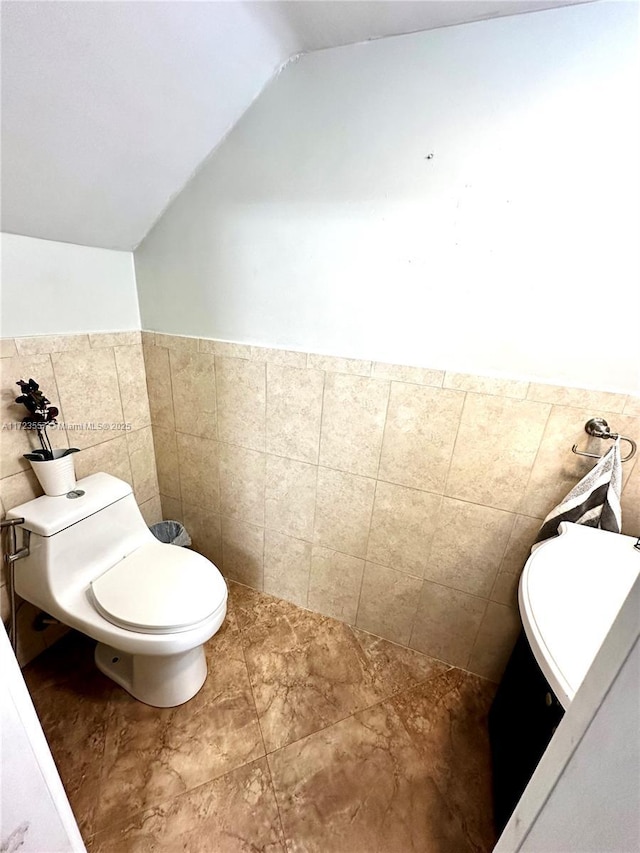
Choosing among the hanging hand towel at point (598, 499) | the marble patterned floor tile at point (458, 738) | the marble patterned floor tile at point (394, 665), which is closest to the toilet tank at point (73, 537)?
the marble patterned floor tile at point (394, 665)

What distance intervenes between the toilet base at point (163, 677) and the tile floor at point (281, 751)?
38 millimetres

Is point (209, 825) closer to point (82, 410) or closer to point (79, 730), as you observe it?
point (79, 730)

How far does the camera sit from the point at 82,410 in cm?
132

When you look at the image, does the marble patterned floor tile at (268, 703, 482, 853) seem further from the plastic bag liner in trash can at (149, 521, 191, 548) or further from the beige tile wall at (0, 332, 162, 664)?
the beige tile wall at (0, 332, 162, 664)

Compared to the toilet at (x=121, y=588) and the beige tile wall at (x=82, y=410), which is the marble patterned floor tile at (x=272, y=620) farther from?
the beige tile wall at (x=82, y=410)

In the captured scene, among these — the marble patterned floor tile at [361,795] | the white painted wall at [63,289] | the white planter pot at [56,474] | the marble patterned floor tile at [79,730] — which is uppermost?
the white painted wall at [63,289]

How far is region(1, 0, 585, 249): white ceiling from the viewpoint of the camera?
28.2 inches

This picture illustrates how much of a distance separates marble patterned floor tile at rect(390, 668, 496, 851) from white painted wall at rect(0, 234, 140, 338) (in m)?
1.83

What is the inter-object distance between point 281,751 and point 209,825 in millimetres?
253

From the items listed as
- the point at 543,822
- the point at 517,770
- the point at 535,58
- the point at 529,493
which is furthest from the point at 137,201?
the point at 517,770

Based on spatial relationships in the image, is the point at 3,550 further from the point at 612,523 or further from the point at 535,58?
the point at 535,58

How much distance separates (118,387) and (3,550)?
68 centimetres

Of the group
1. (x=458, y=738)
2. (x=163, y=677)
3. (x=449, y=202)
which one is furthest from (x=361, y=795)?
(x=449, y=202)

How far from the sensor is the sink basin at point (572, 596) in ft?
2.06
